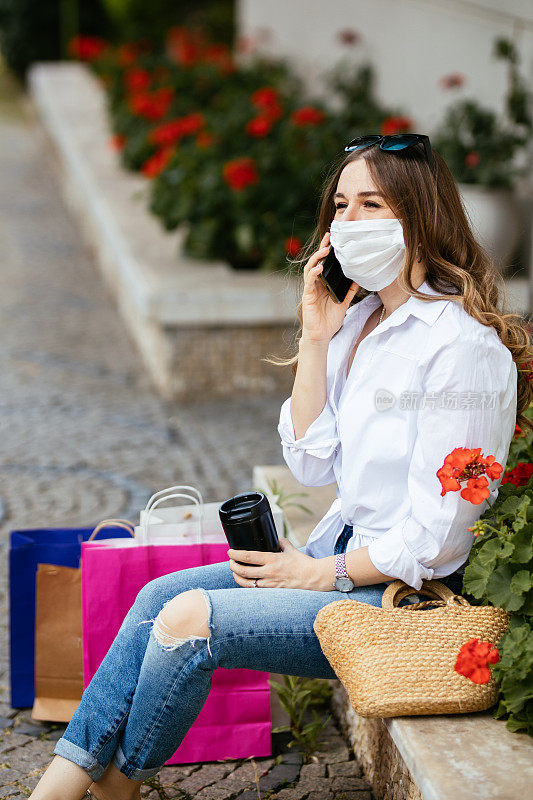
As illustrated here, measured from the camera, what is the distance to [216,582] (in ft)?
7.73

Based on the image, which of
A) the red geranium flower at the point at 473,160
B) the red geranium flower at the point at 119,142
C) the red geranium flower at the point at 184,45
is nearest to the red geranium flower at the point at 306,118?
the red geranium flower at the point at 473,160

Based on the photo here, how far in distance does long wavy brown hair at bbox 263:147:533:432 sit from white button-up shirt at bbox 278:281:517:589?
5 centimetres

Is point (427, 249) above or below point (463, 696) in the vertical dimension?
above

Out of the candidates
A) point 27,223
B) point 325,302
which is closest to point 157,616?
point 325,302

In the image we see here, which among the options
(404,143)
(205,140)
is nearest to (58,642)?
(404,143)

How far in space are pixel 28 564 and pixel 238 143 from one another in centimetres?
501

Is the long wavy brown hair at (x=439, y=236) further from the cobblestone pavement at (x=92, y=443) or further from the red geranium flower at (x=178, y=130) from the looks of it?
the red geranium flower at (x=178, y=130)

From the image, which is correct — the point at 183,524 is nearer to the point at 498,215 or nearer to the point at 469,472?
the point at 469,472

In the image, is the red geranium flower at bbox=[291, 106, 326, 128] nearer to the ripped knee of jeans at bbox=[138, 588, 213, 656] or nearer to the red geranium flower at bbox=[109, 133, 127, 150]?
the red geranium flower at bbox=[109, 133, 127, 150]

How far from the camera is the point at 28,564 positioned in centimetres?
274

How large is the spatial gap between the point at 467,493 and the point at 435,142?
4.91 meters

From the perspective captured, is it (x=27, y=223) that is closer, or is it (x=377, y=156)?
(x=377, y=156)

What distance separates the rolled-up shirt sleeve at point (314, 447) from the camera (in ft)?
7.88

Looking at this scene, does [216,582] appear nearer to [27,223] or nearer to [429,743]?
[429,743]
